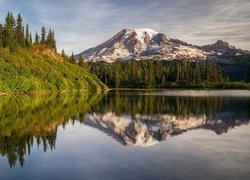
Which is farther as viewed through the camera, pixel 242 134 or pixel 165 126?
pixel 165 126

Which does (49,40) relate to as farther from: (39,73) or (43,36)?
(39,73)

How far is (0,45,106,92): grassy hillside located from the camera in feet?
375

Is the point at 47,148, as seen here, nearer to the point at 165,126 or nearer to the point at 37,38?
the point at 165,126

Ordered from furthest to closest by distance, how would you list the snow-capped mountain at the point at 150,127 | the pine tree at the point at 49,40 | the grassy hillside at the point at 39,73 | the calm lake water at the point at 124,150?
the pine tree at the point at 49,40 → the grassy hillside at the point at 39,73 → the snow-capped mountain at the point at 150,127 → the calm lake water at the point at 124,150

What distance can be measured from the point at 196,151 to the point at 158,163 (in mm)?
4146

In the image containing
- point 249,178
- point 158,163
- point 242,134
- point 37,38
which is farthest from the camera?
point 37,38

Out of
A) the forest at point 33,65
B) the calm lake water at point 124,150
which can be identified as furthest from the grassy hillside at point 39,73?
the calm lake water at point 124,150

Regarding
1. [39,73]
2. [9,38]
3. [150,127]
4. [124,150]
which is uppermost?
[9,38]

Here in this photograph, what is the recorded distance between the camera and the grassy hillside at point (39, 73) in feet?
375

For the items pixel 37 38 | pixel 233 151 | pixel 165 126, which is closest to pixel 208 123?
pixel 165 126

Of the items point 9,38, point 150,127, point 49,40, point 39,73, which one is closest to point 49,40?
point 49,40

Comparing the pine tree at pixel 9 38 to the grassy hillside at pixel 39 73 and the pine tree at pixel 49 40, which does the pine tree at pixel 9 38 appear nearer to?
the grassy hillside at pixel 39 73

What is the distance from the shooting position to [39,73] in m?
136

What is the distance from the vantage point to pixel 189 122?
34.9 metres
